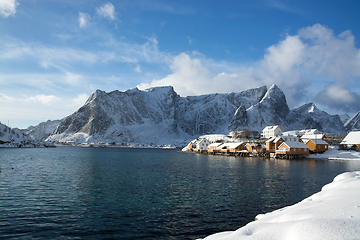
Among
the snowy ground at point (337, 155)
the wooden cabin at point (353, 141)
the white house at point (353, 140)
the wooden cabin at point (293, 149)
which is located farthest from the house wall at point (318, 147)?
the white house at point (353, 140)

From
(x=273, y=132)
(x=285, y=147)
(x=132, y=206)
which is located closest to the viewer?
(x=132, y=206)

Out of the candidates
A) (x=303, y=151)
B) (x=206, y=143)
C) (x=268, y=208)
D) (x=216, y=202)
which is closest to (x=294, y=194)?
(x=268, y=208)

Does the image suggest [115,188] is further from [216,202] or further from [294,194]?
[294,194]

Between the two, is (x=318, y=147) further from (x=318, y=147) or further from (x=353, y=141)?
(x=353, y=141)

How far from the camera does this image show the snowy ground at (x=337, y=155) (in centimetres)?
6906

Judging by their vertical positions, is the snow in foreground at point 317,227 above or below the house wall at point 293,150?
below

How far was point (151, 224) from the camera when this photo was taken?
1505cm

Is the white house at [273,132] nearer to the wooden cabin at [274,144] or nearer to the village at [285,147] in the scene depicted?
the village at [285,147]

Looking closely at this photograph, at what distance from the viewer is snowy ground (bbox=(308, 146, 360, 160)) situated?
69062 mm

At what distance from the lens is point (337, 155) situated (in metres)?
74.4

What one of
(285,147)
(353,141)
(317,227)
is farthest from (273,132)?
(317,227)

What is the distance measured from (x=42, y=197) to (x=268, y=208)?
65.4ft

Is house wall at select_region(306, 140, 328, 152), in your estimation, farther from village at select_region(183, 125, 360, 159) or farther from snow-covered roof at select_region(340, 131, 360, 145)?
snow-covered roof at select_region(340, 131, 360, 145)

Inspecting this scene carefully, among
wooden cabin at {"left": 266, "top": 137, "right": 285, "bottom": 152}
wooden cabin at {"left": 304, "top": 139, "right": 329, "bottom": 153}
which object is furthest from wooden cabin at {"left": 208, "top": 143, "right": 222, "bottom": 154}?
wooden cabin at {"left": 304, "top": 139, "right": 329, "bottom": 153}
